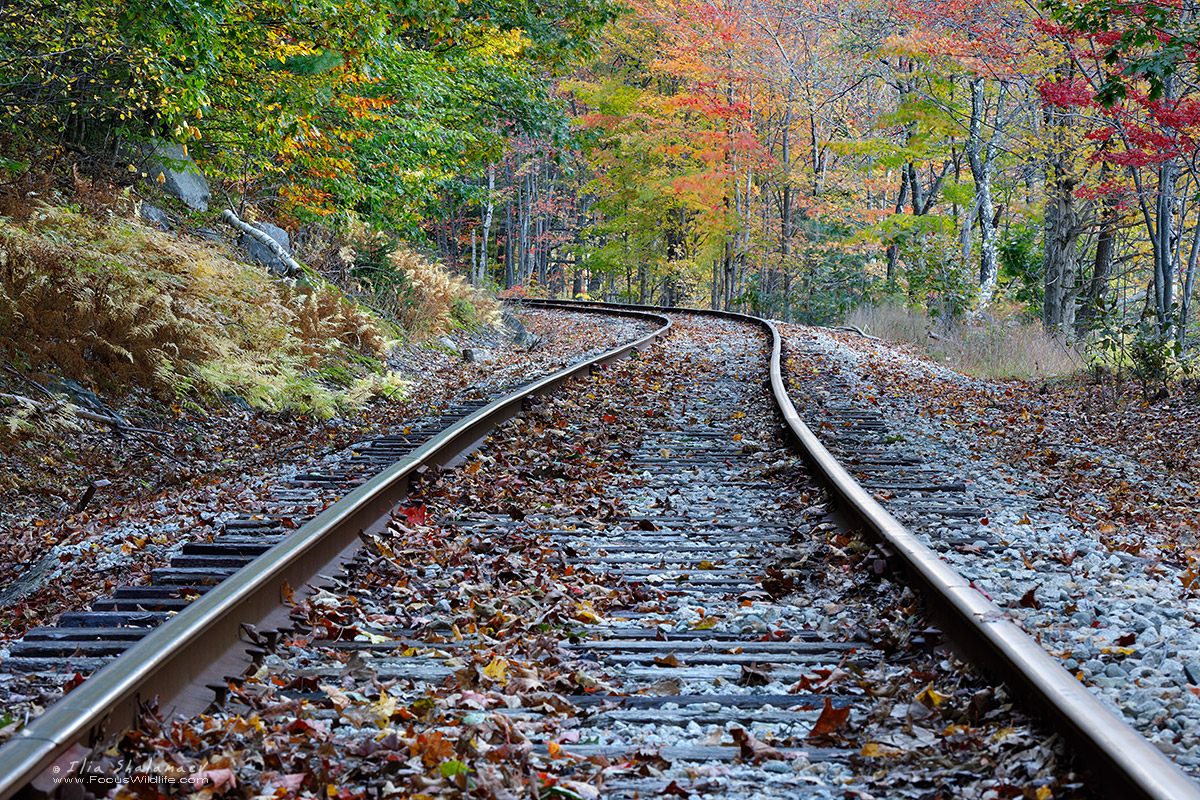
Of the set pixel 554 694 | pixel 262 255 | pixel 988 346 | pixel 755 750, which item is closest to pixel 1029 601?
pixel 755 750

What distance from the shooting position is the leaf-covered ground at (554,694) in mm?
2457

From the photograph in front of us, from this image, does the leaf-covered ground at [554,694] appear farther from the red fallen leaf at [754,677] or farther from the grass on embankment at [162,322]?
the grass on embankment at [162,322]

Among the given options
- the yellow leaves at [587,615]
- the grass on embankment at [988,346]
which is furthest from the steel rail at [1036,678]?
the grass on embankment at [988,346]

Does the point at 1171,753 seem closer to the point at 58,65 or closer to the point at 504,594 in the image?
the point at 504,594

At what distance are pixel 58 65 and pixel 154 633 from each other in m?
7.42

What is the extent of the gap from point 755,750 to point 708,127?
27095mm

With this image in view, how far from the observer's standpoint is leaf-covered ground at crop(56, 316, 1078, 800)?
2.46 metres

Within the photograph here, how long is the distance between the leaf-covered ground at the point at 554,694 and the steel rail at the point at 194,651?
101mm

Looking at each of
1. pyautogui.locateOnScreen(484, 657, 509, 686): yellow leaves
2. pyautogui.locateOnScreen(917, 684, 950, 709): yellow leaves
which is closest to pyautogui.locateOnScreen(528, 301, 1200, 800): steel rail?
pyautogui.locateOnScreen(917, 684, 950, 709): yellow leaves

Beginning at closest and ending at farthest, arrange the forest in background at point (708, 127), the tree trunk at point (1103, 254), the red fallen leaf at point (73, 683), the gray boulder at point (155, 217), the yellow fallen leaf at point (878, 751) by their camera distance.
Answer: the yellow fallen leaf at point (878, 751) < the red fallen leaf at point (73, 683) < the forest in background at point (708, 127) < the gray boulder at point (155, 217) < the tree trunk at point (1103, 254)

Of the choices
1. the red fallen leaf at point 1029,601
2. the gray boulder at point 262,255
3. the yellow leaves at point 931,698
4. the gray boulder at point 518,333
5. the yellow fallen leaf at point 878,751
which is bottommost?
the yellow fallen leaf at point 878,751

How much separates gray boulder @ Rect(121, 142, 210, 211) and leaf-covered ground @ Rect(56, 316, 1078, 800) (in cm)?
775

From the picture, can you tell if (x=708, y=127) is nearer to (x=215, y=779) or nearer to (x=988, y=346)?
(x=988, y=346)

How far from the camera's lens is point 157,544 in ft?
16.1
